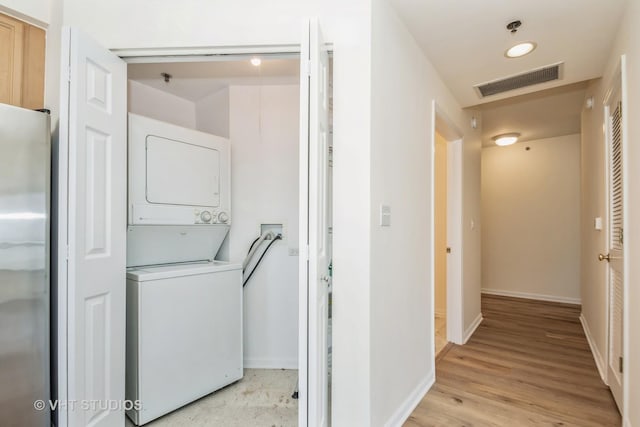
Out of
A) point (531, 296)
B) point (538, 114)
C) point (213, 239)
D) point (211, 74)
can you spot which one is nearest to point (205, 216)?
point (213, 239)

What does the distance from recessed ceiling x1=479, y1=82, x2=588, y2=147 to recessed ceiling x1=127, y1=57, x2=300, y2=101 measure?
7.74ft

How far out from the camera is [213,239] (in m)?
2.43

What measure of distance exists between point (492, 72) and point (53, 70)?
2921 mm

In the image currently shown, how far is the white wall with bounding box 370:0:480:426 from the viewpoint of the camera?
1.58 metres

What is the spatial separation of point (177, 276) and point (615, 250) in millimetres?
2857

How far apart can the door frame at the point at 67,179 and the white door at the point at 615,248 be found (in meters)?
1.97

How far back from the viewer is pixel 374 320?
5.11 ft

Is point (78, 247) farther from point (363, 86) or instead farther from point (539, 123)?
point (539, 123)

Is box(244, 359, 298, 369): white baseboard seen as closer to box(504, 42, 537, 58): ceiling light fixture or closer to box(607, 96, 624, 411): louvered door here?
box(607, 96, 624, 411): louvered door

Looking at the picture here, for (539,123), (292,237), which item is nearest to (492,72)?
(292,237)

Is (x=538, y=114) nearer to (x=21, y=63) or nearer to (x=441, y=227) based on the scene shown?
(x=441, y=227)

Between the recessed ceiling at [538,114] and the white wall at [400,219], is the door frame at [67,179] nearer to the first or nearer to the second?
the white wall at [400,219]

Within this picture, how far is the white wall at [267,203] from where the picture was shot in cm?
258

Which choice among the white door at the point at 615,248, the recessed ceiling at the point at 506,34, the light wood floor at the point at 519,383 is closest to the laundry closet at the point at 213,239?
the recessed ceiling at the point at 506,34
